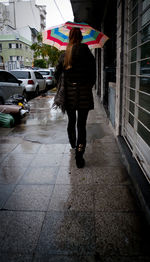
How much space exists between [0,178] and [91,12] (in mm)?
Answer: 6774

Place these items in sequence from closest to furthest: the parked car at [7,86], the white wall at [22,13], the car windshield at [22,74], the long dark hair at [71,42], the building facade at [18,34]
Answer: the long dark hair at [71,42], the parked car at [7,86], the car windshield at [22,74], the building facade at [18,34], the white wall at [22,13]

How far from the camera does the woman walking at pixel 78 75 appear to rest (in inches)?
145

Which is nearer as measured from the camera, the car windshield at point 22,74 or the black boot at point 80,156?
the black boot at point 80,156

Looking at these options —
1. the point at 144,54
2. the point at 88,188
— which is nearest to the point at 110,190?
the point at 88,188

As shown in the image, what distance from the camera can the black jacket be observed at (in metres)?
3.68

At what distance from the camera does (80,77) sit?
376cm

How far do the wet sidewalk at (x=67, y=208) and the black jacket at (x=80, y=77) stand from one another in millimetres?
1112

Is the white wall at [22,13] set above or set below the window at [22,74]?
above

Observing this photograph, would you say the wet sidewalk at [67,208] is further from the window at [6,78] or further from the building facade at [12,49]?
the building facade at [12,49]

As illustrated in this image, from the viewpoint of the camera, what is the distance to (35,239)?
2.37 metres

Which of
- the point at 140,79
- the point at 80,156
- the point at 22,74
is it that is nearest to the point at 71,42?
the point at 140,79

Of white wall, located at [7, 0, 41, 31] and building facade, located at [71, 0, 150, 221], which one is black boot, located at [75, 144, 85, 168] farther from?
white wall, located at [7, 0, 41, 31]

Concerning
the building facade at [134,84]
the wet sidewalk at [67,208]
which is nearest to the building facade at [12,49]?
the building facade at [134,84]

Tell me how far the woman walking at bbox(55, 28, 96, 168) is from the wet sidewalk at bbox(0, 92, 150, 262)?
25.2 inches
